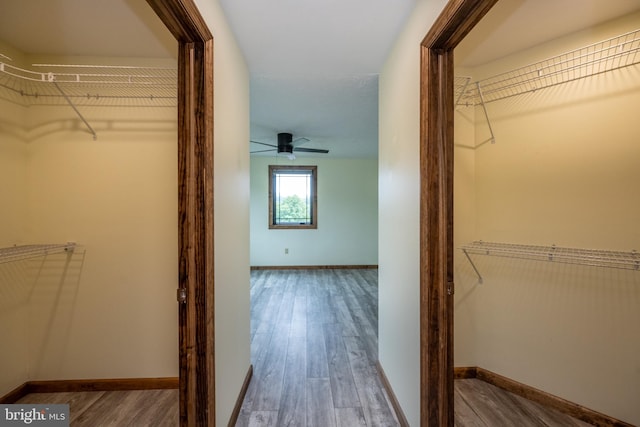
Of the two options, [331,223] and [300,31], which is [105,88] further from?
[331,223]

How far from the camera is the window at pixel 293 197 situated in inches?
243

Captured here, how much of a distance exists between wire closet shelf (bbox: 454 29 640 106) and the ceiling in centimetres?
14

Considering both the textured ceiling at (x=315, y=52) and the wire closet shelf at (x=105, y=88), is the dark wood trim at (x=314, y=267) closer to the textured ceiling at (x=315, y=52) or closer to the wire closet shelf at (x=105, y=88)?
the textured ceiling at (x=315, y=52)

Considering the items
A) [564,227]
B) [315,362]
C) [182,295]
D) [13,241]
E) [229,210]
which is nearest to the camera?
[182,295]

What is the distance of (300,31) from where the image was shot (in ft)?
5.37

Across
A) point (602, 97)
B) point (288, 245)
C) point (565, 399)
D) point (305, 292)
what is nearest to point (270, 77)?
point (602, 97)

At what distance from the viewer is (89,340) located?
2016 millimetres

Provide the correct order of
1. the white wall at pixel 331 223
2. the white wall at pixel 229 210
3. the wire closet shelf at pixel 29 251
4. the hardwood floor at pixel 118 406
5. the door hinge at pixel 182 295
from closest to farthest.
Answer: the door hinge at pixel 182 295, the white wall at pixel 229 210, the wire closet shelf at pixel 29 251, the hardwood floor at pixel 118 406, the white wall at pixel 331 223

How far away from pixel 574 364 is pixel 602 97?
1.62m

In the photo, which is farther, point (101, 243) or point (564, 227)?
point (101, 243)

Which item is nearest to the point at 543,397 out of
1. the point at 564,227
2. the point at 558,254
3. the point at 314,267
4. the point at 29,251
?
the point at 558,254

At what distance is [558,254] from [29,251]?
3119 millimetres

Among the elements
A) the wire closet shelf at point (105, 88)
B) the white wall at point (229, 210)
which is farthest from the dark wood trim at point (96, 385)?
the wire closet shelf at point (105, 88)

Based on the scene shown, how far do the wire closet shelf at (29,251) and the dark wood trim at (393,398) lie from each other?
238 centimetres
